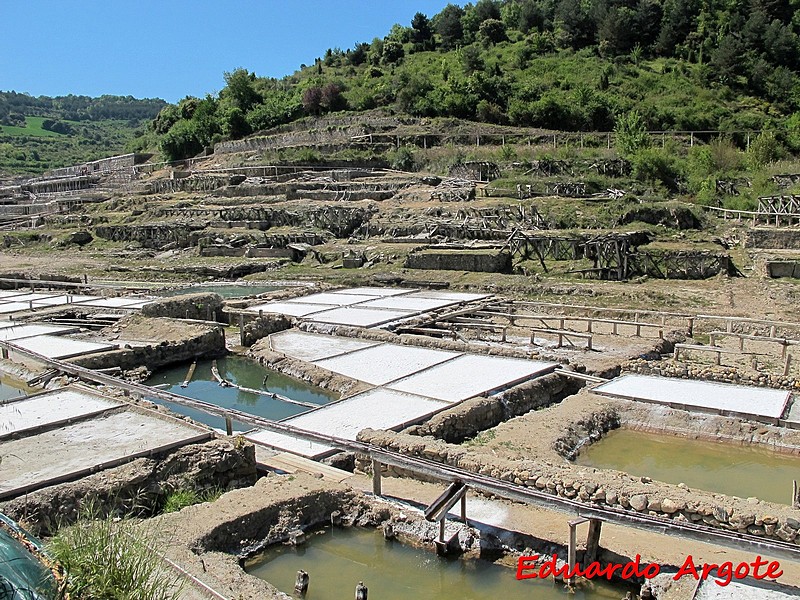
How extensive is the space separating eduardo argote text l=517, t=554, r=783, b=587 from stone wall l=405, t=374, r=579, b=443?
409 cm

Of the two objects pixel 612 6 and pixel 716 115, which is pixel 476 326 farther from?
pixel 612 6

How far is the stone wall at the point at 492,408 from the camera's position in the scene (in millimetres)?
11836

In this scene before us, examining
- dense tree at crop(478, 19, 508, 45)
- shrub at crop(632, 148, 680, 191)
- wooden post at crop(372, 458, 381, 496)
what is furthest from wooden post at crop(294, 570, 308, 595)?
dense tree at crop(478, 19, 508, 45)

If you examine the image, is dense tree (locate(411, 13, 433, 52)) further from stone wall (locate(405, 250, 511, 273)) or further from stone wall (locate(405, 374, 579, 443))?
stone wall (locate(405, 374, 579, 443))

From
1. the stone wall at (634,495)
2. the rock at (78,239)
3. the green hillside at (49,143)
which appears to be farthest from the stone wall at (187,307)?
the green hillside at (49,143)

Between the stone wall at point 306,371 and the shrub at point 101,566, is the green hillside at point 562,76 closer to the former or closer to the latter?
the stone wall at point 306,371

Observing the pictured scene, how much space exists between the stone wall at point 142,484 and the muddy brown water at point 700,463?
542 cm

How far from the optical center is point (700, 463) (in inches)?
437

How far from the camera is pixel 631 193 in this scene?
3716cm

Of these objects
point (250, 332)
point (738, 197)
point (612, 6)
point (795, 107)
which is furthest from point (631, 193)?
point (612, 6)

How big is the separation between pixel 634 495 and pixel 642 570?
1.23 m

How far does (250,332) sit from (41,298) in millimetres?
10664

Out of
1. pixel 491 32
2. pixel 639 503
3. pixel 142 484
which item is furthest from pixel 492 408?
pixel 491 32

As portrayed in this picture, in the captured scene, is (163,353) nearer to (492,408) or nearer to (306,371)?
(306,371)
